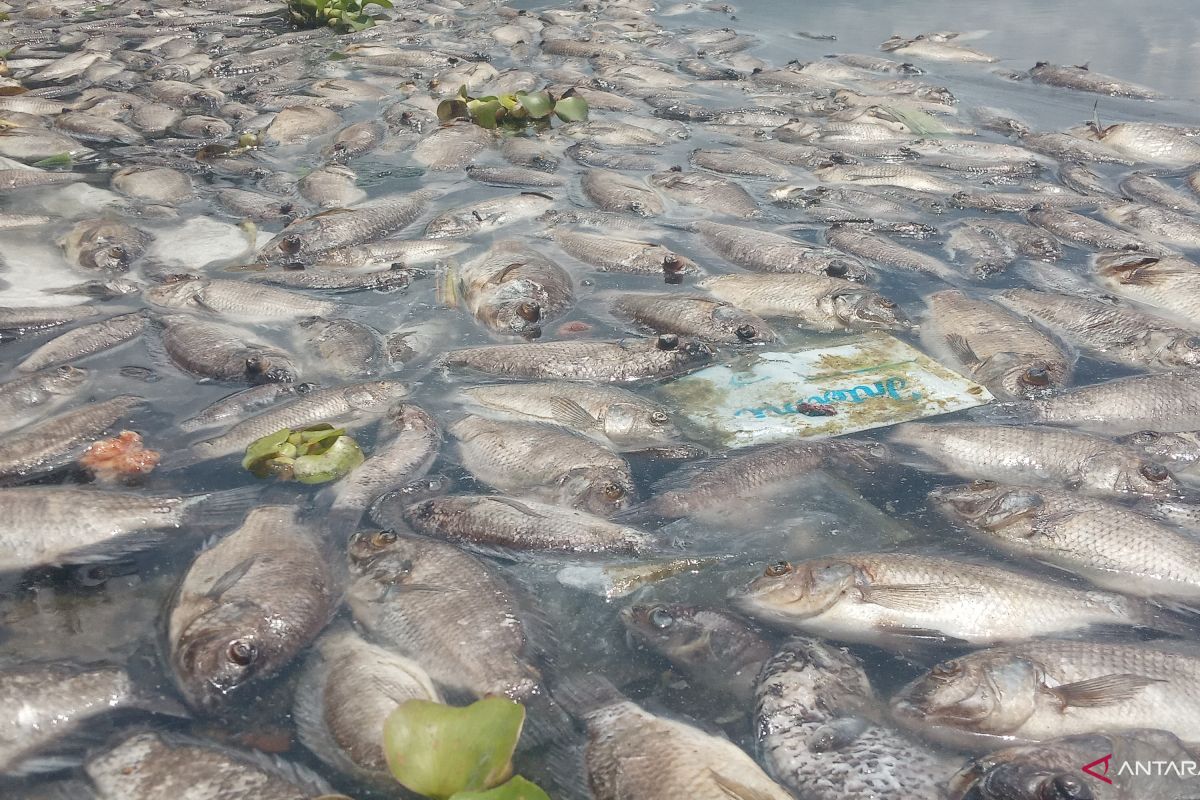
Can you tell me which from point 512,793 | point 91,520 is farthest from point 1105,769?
point 91,520

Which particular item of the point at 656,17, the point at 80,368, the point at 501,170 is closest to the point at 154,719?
the point at 80,368

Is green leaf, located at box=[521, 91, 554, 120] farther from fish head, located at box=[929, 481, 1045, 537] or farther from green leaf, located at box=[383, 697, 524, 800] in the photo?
green leaf, located at box=[383, 697, 524, 800]

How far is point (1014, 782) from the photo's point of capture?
258 centimetres

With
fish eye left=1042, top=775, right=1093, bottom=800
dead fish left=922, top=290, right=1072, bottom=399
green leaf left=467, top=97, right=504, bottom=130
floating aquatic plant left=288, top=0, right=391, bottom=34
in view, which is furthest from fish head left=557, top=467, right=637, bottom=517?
floating aquatic plant left=288, top=0, right=391, bottom=34

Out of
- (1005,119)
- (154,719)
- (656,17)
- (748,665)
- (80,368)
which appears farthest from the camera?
(656,17)

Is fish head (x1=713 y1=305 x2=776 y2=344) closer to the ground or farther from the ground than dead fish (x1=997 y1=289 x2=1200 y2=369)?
closer to the ground

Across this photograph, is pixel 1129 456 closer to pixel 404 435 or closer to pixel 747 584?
pixel 747 584

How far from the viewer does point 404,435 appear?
14.5 feet

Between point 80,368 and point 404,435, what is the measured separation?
206 centimetres

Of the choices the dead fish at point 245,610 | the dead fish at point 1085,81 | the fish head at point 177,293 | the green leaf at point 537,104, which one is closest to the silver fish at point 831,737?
the dead fish at point 245,610

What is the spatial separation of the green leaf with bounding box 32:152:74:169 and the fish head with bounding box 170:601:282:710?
6784mm

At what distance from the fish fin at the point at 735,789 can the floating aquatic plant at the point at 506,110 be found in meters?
8.02

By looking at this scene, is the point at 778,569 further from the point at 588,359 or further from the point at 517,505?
the point at 588,359

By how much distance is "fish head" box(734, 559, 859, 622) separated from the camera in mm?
3418
